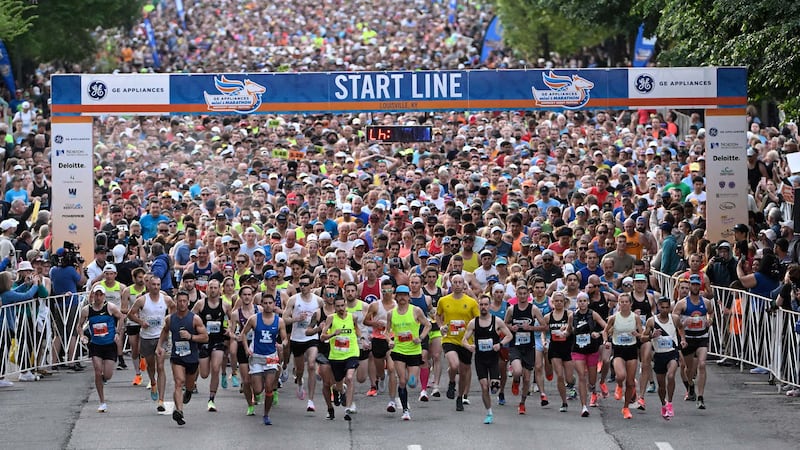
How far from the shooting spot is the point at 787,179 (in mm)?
27250

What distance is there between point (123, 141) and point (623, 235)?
18.0 metres

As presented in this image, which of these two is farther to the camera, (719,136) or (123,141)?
(123,141)

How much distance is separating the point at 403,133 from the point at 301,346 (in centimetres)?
908

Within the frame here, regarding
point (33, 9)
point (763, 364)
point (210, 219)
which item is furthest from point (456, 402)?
point (33, 9)

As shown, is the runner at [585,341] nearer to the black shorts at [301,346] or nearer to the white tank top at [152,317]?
the black shorts at [301,346]

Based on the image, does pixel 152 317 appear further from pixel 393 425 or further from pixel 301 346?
pixel 393 425

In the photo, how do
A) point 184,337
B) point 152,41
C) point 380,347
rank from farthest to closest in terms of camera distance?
1. point 152,41
2. point 380,347
3. point 184,337

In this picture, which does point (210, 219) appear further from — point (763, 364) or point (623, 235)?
point (763, 364)

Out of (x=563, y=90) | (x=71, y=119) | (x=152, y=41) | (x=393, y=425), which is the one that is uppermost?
(x=152, y=41)

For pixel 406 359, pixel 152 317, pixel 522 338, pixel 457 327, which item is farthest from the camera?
pixel 152 317

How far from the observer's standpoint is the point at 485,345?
20062mm

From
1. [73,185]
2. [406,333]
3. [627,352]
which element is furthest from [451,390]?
[73,185]

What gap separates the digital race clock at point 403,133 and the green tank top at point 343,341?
9.43m

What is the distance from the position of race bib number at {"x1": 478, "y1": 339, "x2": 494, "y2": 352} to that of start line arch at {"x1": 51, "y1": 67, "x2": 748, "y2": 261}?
7536 mm
